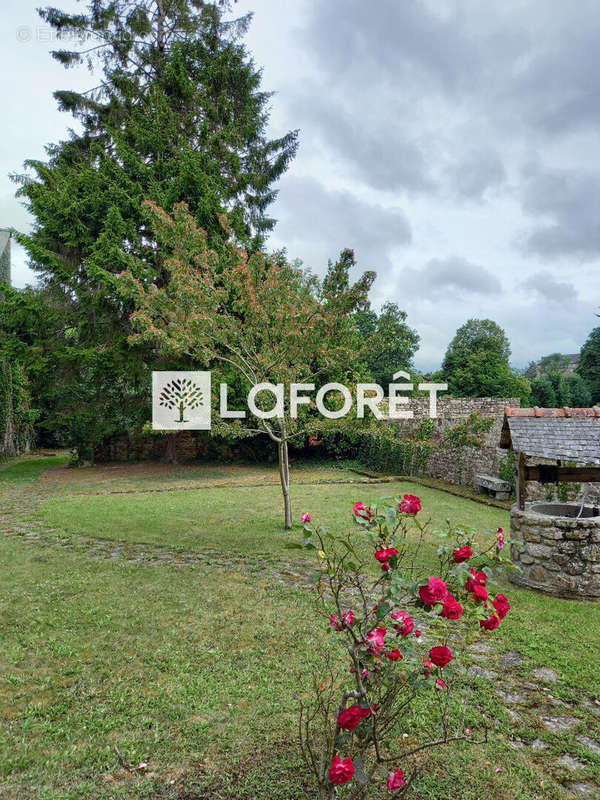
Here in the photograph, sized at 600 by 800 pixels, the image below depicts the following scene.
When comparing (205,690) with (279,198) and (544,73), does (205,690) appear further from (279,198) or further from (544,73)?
(279,198)

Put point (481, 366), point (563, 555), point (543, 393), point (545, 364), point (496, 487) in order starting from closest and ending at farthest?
point (563, 555)
point (496, 487)
point (481, 366)
point (543, 393)
point (545, 364)

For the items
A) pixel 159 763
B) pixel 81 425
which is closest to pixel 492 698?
pixel 159 763

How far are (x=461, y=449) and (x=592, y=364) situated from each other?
2876 cm

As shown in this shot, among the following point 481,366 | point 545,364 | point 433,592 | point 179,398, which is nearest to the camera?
point 433,592

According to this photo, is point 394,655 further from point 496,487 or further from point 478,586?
point 496,487

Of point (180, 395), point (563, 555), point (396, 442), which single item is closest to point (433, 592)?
point (563, 555)

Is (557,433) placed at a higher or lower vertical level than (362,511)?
higher

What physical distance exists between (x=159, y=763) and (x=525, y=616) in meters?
3.72

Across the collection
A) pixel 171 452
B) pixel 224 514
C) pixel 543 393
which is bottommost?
pixel 224 514

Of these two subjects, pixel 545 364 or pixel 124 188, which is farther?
pixel 545 364

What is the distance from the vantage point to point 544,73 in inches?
382

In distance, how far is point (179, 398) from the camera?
1562 cm

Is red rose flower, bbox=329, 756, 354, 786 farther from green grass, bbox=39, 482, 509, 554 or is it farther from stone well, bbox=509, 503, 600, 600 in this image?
green grass, bbox=39, 482, 509, 554

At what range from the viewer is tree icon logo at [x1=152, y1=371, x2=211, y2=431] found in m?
15.5
